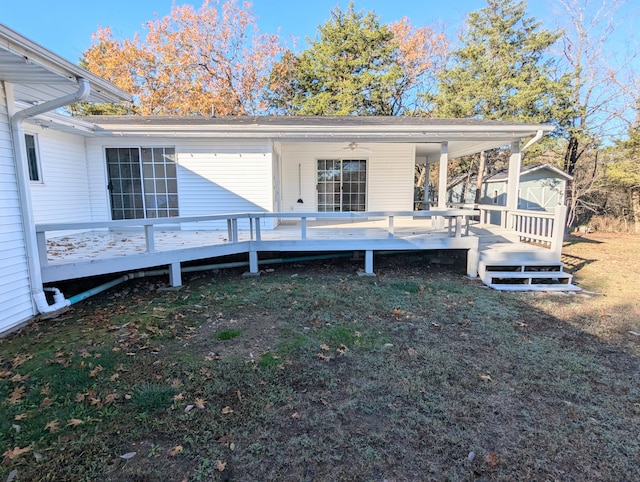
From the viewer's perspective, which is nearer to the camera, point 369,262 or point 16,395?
point 16,395

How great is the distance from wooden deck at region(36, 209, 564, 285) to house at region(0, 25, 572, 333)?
1.0 inches

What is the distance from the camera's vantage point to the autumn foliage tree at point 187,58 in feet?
60.5

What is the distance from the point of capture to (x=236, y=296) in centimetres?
532

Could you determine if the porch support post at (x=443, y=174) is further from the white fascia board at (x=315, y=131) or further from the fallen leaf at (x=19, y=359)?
the fallen leaf at (x=19, y=359)

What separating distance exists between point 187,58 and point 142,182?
1336cm

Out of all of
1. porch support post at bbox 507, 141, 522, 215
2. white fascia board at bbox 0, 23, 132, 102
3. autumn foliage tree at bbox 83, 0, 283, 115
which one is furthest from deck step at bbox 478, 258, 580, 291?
autumn foliage tree at bbox 83, 0, 283, 115

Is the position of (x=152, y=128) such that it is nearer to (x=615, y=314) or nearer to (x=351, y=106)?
(x=615, y=314)

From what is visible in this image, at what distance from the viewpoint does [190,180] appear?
8.48 metres

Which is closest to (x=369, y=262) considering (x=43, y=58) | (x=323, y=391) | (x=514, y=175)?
(x=323, y=391)

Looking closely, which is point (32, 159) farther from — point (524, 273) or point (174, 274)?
point (524, 273)

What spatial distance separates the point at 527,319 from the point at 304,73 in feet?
62.9

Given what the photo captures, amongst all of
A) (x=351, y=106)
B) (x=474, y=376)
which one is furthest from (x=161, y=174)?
(x=351, y=106)

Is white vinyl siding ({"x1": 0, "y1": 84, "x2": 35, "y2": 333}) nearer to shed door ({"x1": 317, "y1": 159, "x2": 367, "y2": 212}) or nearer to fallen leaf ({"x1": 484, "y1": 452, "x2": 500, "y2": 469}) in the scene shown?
fallen leaf ({"x1": 484, "y1": 452, "x2": 500, "y2": 469})

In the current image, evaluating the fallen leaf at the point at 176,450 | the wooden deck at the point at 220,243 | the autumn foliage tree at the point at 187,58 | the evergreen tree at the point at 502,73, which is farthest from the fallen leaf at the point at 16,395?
the autumn foliage tree at the point at 187,58
